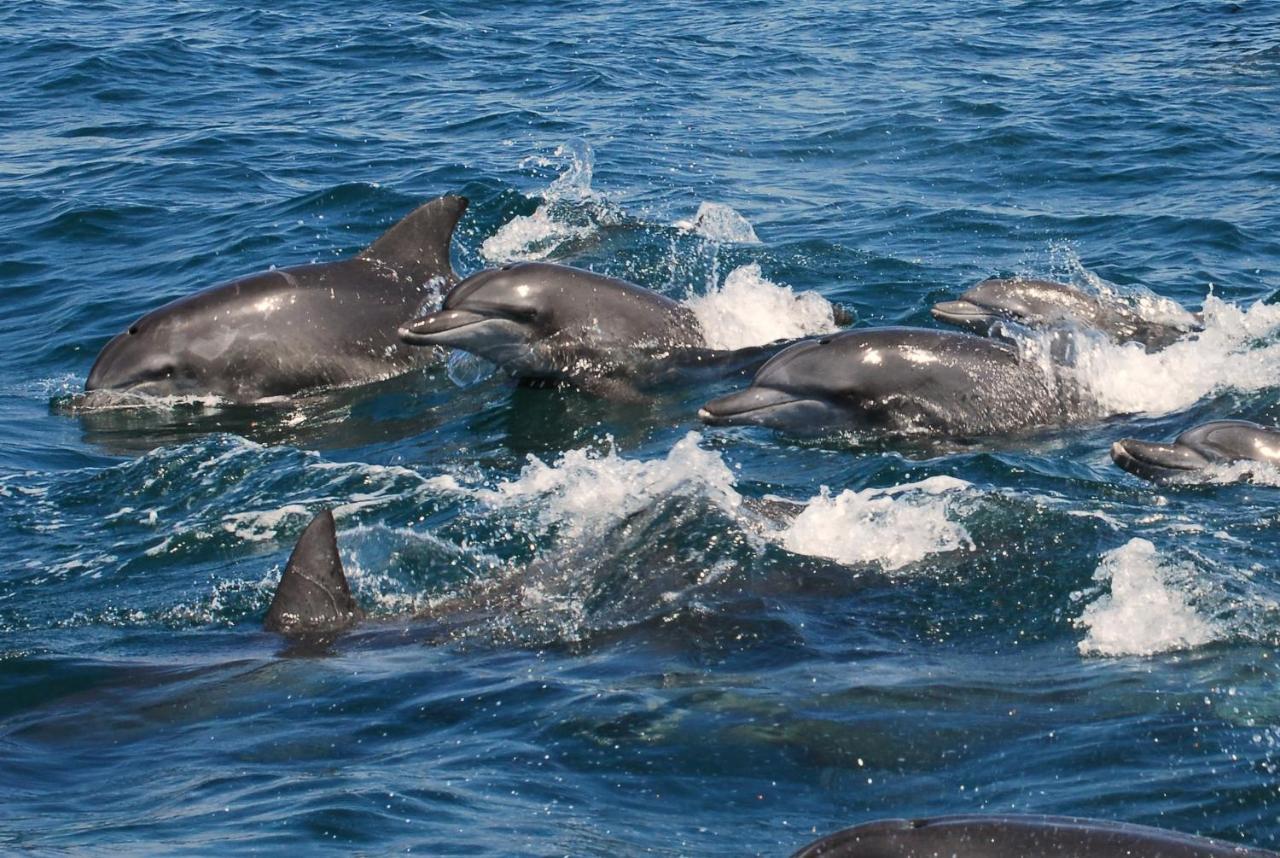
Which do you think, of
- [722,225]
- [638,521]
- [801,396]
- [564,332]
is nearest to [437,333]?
[564,332]

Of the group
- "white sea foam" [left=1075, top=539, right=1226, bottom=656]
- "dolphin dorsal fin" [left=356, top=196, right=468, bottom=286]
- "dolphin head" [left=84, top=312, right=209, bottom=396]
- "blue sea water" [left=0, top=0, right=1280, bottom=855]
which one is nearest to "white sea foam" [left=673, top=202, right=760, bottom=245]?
"blue sea water" [left=0, top=0, right=1280, bottom=855]

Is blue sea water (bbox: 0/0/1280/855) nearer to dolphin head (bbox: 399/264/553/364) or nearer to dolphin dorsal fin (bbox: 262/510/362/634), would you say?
dolphin dorsal fin (bbox: 262/510/362/634)

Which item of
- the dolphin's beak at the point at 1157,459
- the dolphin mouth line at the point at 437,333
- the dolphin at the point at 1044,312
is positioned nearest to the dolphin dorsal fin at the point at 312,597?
the dolphin mouth line at the point at 437,333

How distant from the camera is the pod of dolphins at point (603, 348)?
12.6 m

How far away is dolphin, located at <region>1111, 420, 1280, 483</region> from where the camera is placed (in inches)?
441

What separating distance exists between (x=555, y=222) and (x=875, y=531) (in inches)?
406

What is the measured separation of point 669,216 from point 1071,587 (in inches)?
453

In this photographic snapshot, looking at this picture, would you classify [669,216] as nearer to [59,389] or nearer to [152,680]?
[59,389]

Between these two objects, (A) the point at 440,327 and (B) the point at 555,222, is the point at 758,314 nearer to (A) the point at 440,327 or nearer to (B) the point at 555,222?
(A) the point at 440,327

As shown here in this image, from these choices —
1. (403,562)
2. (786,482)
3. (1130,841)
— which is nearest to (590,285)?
(786,482)

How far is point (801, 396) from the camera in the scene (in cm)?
1260

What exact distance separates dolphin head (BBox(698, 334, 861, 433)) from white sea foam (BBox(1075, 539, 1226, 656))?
3310mm

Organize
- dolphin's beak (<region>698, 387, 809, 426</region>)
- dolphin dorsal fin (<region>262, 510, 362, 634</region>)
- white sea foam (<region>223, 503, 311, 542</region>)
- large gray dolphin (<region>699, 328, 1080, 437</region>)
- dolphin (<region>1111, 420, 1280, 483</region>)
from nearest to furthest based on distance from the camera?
1. dolphin dorsal fin (<region>262, 510, 362, 634</region>)
2. dolphin (<region>1111, 420, 1280, 483</region>)
3. white sea foam (<region>223, 503, 311, 542</region>)
4. large gray dolphin (<region>699, 328, 1080, 437</region>)
5. dolphin's beak (<region>698, 387, 809, 426</region>)

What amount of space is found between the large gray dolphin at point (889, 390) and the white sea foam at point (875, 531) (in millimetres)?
2345
